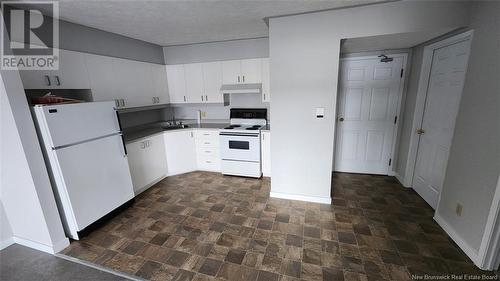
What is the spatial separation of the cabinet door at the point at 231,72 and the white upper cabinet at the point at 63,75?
6.94 feet

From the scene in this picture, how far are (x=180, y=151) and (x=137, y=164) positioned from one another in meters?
0.87

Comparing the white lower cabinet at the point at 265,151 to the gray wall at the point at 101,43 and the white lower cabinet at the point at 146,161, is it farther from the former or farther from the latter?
the gray wall at the point at 101,43

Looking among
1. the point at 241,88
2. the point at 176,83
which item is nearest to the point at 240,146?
the point at 241,88

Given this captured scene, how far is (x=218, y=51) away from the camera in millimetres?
3883

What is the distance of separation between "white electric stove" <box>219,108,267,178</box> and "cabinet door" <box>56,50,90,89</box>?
211 centimetres

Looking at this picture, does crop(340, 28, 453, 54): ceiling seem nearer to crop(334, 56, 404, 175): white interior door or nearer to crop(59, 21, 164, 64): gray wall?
crop(334, 56, 404, 175): white interior door

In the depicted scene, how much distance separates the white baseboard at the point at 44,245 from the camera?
2184 millimetres

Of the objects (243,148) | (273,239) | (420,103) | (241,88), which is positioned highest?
(241,88)

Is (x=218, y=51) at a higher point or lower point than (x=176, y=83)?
higher

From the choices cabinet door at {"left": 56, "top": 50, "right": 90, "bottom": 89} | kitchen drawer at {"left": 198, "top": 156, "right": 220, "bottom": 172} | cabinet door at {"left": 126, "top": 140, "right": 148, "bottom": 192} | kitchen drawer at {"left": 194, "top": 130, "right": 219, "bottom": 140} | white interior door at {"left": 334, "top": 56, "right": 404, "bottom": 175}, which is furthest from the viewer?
kitchen drawer at {"left": 198, "top": 156, "right": 220, "bottom": 172}

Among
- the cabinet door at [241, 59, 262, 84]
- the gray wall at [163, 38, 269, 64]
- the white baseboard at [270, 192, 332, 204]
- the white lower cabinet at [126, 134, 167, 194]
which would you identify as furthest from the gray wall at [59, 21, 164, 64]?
the white baseboard at [270, 192, 332, 204]

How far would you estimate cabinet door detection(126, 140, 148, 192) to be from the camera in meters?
3.15

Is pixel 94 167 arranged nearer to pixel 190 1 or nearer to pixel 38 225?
pixel 38 225

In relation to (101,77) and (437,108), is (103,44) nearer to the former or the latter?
(101,77)
